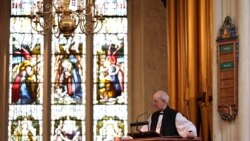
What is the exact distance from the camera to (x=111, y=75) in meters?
16.0

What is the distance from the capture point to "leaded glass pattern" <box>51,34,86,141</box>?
15680mm

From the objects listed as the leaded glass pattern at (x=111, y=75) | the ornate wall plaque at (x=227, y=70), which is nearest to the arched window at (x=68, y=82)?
the leaded glass pattern at (x=111, y=75)

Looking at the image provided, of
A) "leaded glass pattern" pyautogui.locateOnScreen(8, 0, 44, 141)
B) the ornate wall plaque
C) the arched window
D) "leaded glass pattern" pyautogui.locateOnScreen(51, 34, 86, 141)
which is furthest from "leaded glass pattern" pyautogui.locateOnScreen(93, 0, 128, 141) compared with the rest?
the ornate wall plaque

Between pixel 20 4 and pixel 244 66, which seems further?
pixel 20 4

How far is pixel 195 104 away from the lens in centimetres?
1227

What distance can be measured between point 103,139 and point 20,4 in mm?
3180

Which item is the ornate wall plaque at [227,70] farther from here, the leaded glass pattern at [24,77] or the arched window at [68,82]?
the leaded glass pattern at [24,77]

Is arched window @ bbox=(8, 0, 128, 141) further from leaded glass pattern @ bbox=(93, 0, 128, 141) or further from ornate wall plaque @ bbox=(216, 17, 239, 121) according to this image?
ornate wall plaque @ bbox=(216, 17, 239, 121)

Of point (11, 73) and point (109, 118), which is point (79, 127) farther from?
point (11, 73)

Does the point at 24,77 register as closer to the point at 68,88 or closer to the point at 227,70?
the point at 68,88

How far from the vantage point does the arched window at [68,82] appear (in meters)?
15.6

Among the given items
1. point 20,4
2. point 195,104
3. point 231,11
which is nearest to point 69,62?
point 20,4

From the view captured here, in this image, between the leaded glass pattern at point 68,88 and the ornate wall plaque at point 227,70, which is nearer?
the ornate wall plaque at point 227,70

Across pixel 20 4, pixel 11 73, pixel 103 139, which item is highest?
pixel 20 4
